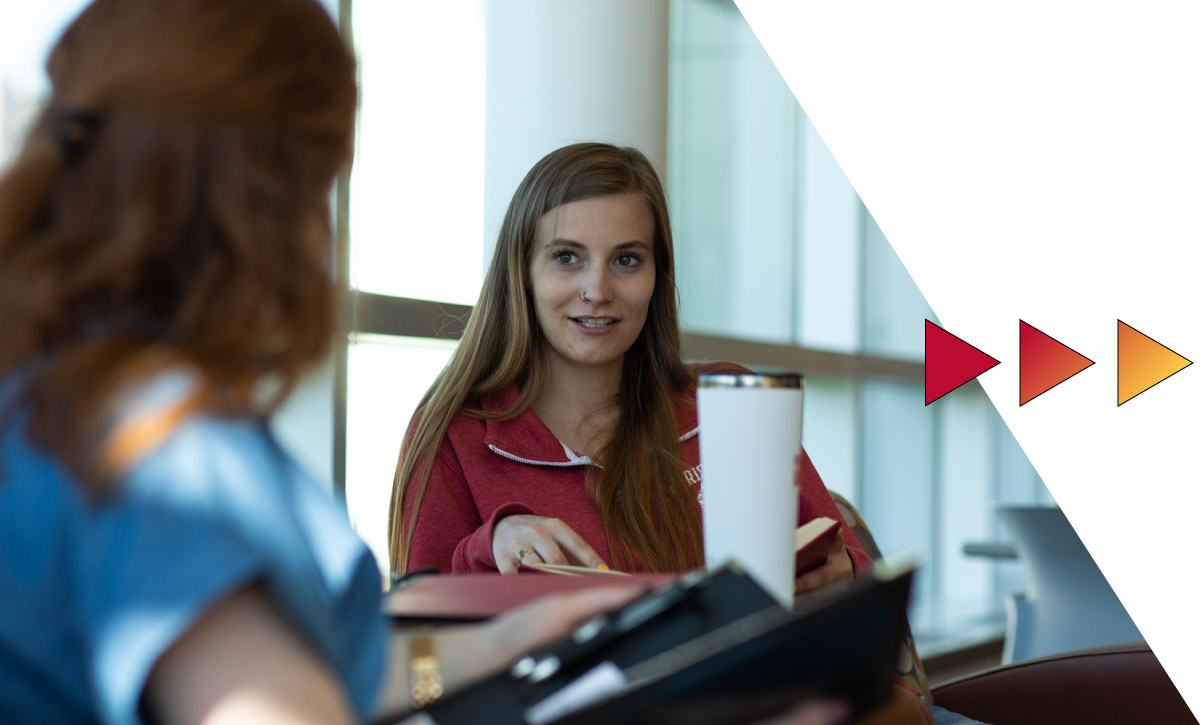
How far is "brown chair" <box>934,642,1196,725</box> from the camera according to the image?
1.69 m

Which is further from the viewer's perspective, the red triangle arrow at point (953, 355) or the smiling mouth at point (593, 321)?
the red triangle arrow at point (953, 355)

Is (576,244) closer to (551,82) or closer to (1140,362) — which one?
(551,82)

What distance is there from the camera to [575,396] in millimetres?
1711

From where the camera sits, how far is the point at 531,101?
221 centimetres

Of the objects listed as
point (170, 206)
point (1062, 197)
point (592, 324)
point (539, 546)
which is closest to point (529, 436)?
point (592, 324)

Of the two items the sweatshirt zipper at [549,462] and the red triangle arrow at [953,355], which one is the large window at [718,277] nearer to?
the sweatshirt zipper at [549,462]

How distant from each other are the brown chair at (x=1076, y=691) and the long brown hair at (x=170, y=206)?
57.0 inches

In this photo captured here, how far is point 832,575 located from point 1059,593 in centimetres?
191

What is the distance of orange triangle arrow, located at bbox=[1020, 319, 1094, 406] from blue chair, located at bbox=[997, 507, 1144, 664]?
1.46 m

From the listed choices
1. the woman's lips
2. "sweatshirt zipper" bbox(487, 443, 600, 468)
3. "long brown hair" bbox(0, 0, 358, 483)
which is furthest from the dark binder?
the woman's lips

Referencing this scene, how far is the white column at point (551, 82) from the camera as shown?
220 centimetres

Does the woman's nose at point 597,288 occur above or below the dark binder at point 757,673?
above

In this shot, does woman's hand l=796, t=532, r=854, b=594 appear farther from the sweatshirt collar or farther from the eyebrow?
the eyebrow

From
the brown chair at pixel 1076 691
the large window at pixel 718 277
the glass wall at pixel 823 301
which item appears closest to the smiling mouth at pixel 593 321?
the large window at pixel 718 277
